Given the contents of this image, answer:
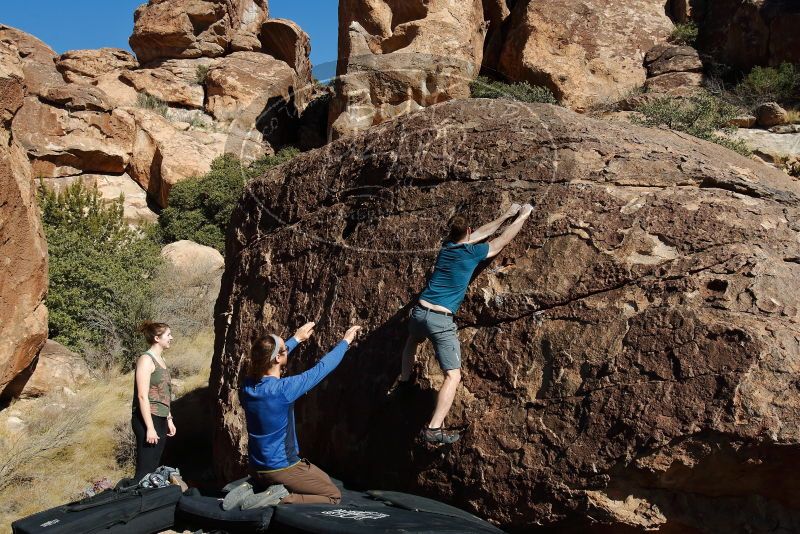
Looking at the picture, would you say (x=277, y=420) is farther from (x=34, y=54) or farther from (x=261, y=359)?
(x=34, y=54)

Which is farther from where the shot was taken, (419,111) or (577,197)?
(419,111)

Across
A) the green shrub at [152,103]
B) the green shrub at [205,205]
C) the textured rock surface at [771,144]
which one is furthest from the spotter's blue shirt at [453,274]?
the green shrub at [152,103]

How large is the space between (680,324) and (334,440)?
2280 millimetres

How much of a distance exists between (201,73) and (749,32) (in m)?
17.2

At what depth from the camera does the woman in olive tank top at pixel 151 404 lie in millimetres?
4379

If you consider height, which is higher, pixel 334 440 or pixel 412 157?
pixel 412 157

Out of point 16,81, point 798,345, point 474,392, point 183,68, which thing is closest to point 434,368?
point 474,392

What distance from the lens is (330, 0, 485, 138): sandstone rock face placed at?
16.0 meters

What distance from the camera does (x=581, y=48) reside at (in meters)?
16.4

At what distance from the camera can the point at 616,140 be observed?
14.0 ft

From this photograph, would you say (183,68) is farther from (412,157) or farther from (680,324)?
(680,324)

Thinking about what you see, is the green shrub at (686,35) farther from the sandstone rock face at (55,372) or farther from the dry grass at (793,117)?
the sandstone rock face at (55,372)

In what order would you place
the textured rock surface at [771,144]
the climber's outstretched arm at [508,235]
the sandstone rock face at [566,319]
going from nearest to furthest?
the sandstone rock face at [566,319] < the climber's outstretched arm at [508,235] < the textured rock surface at [771,144]

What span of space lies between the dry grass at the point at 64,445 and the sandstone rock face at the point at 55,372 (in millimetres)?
178
